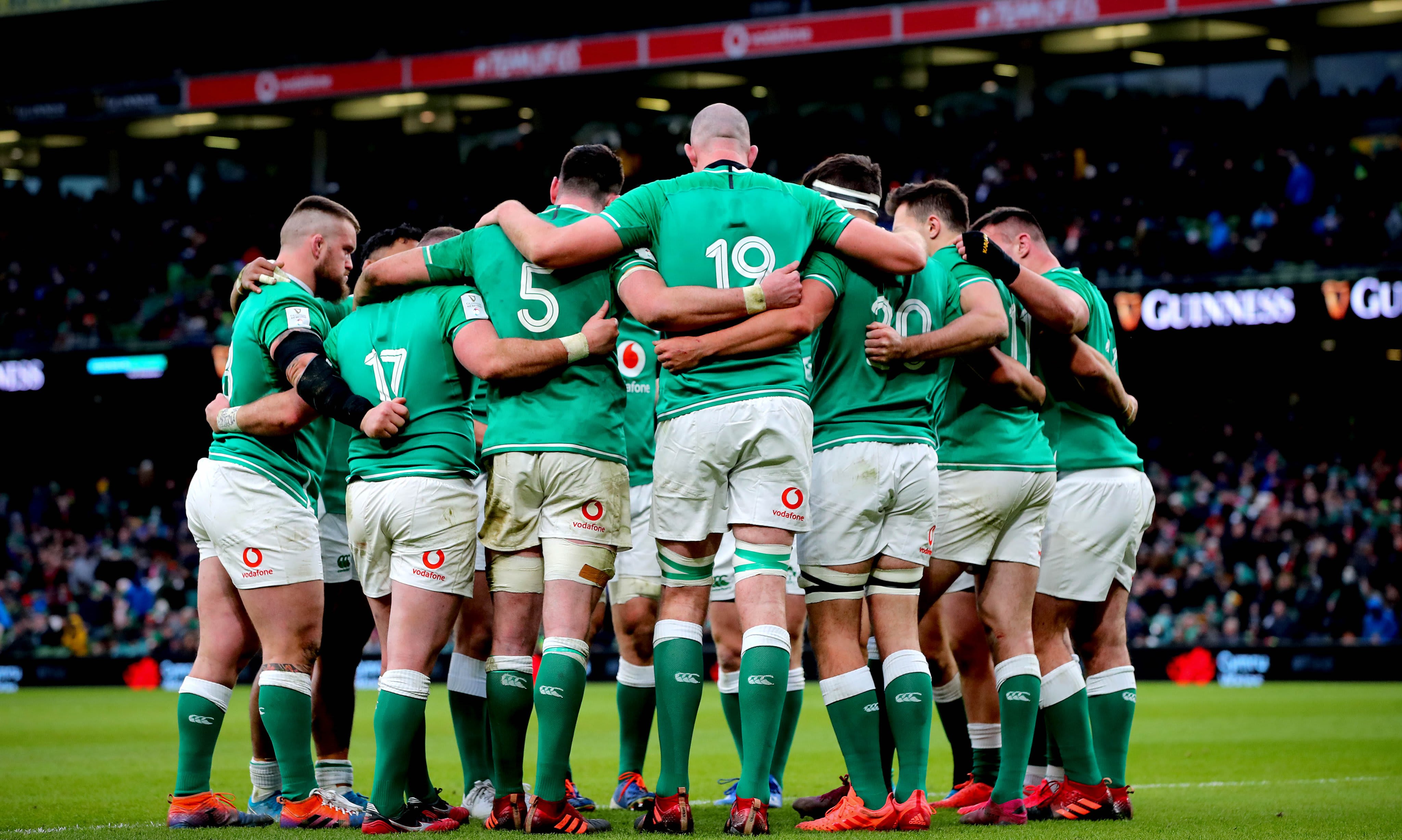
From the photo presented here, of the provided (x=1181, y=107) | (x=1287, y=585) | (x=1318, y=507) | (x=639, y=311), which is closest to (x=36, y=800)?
(x=639, y=311)

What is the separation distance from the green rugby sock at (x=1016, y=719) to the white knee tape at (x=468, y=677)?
2209 mm

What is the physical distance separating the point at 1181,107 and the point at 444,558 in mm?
23361

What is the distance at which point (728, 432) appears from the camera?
17.5 ft

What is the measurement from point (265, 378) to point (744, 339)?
2.22 metres

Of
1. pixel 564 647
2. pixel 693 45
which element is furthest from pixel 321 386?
pixel 693 45

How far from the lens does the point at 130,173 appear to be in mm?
33625

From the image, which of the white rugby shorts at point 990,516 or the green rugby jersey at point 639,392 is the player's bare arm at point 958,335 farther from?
the green rugby jersey at point 639,392

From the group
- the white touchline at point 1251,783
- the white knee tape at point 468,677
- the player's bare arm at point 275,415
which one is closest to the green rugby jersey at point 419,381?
the player's bare arm at point 275,415

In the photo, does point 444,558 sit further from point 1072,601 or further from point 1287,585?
point 1287,585

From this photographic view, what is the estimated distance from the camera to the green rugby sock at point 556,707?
5324 millimetres

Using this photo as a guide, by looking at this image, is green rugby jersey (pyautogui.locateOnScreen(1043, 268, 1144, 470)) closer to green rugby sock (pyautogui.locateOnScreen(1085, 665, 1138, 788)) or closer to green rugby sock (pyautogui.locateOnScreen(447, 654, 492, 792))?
green rugby sock (pyautogui.locateOnScreen(1085, 665, 1138, 788))

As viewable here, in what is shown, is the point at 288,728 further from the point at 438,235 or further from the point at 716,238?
the point at 716,238

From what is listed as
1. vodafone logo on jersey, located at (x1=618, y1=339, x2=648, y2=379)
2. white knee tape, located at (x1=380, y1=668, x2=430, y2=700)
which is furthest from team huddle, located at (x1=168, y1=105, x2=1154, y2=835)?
vodafone logo on jersey, located at (x1=618, y1=339, x2=648, y2=379)

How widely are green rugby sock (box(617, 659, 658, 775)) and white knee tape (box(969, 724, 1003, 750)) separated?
1489 millimetres
